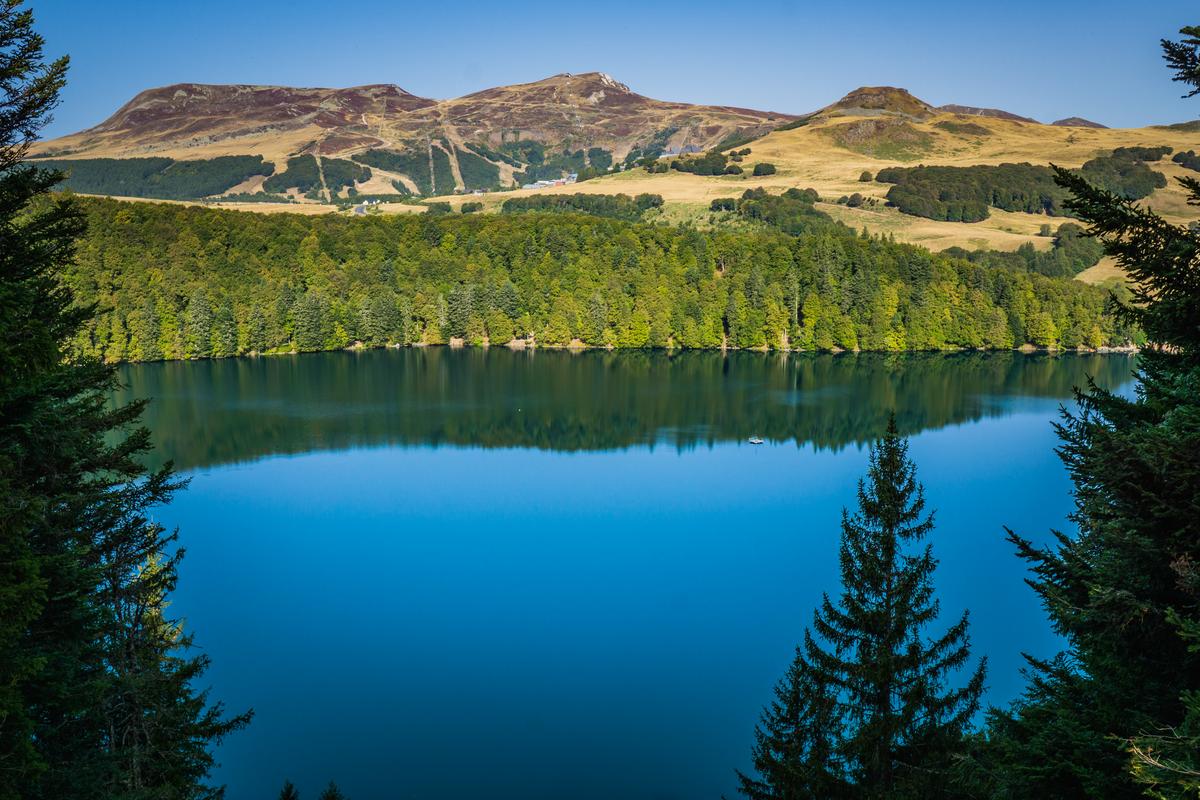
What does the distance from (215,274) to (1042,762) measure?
10684 cm

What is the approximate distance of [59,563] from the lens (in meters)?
11.8

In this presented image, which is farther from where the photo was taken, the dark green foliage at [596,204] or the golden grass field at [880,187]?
the dark green foliage at [596,204]

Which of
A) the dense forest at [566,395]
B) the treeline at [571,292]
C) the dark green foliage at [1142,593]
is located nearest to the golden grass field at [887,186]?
the treeline at [571,292]

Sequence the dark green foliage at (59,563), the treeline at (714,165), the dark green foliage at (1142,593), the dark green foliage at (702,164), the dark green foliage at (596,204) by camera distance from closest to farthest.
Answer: the dark green foliage at (1142,593) → the dark green foliage at (59,563) → the dark green foliage at (596,204) → the treeline at (714,165) → the dark green foliage at (702,164)

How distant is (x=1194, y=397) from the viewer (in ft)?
32.0

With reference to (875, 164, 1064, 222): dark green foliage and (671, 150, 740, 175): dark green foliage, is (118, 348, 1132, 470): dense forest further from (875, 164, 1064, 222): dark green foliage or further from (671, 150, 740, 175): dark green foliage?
(671, 150, 740, 175): dark green foliage

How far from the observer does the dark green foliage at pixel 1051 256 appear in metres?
116

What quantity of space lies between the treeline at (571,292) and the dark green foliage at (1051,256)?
9613 mm

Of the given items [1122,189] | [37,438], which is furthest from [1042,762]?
[1122,189]

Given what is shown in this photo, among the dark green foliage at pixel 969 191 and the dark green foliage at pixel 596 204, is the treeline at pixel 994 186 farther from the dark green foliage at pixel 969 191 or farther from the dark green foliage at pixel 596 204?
the dark green foliage at pixel 596 204

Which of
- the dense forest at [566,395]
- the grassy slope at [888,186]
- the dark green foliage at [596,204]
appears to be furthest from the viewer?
the dark green foliage at [596,204]

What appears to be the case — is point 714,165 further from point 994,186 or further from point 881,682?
point 881,682

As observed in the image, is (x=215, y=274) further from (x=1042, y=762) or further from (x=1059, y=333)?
(x=1042, y=762)

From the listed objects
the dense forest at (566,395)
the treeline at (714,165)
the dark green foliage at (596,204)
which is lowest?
the dense forest at (566,395)
